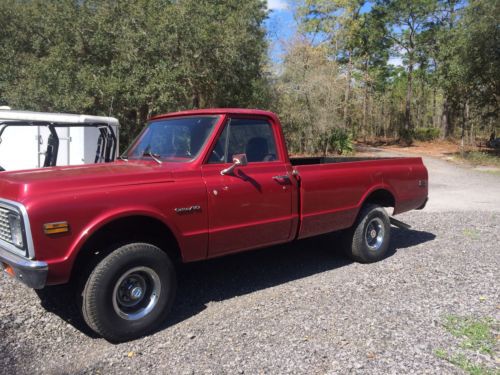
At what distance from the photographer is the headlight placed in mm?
3424

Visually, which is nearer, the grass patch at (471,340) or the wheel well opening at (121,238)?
the grass patch at (471,340)

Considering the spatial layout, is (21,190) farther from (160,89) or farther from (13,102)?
(13,102)

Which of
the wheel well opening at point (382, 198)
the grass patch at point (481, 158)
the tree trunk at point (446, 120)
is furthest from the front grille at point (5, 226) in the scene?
the tree trunk at point (446, 120)

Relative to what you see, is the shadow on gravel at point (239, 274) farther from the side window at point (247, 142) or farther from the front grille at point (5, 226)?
the side window at point (247, 142)

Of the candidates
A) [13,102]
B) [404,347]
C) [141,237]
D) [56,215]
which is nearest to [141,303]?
[141,237]

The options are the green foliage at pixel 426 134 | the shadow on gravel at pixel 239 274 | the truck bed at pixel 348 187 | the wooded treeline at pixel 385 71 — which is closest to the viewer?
the shadow on gravel at pixel 239 274

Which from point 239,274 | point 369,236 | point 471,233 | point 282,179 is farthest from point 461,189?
point 282,179

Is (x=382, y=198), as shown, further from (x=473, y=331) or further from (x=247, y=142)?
(x=473, y=331)

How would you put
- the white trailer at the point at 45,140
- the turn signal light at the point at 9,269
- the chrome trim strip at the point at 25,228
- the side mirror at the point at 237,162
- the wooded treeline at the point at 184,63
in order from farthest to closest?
the wooded treeline at the point at 184,63
the white trailer at the point at 45,140
the side mirror at the point at 237,162
the turn signal light at the point at 9,269
the chrome trim strip at the point at 25,228

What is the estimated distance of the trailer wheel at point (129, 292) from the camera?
3633 mm

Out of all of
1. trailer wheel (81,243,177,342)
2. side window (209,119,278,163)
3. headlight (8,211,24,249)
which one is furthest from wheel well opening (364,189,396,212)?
headlight (8,211,24,249)

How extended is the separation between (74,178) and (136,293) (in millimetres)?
1114

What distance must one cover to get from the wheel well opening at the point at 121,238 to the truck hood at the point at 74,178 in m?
0.34

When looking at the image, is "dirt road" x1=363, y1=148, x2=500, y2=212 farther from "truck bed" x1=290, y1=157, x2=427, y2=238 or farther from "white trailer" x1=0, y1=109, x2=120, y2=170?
"white trailer" x1=0, y1=109, x2=120, y2=170
